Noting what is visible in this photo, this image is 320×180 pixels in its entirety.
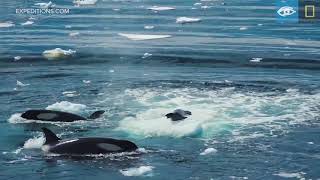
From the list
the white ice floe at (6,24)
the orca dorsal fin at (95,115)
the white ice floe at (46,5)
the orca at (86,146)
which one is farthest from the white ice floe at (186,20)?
the orca at (86,146)

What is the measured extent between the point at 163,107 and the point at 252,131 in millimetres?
4367

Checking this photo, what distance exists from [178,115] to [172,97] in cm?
381

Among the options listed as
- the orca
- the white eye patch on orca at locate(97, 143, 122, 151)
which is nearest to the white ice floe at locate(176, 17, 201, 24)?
the orca

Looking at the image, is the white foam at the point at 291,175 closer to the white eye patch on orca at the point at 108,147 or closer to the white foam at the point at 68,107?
the white eye patch on orca at the point at 108,147

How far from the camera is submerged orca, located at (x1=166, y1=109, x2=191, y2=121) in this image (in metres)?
19.9

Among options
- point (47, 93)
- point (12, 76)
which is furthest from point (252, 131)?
point (12, 76)

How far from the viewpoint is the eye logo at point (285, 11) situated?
2130 inches

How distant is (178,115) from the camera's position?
65.9 ft

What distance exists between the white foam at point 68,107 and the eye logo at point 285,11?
1383 inches

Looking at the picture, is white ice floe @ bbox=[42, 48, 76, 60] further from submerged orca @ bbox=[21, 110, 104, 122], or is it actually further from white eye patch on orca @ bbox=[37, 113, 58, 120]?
white eye patch on orca @ bbox=[37, 113, 58, 120]

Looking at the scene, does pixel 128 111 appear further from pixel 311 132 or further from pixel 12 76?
pixel 12 76

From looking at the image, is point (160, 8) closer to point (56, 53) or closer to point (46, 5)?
point (46, 5)

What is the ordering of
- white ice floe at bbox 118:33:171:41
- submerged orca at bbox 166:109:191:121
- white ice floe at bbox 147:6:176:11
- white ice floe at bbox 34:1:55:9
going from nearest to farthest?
submerged orca at bbox 166:109:191:121
white ice floe at bbox 118:33:171:41
white ice floe at bbox 147:6:176:11
white ice floe at bbox 34:1:55:9

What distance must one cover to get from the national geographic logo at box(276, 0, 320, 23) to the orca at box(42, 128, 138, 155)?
36.4m
